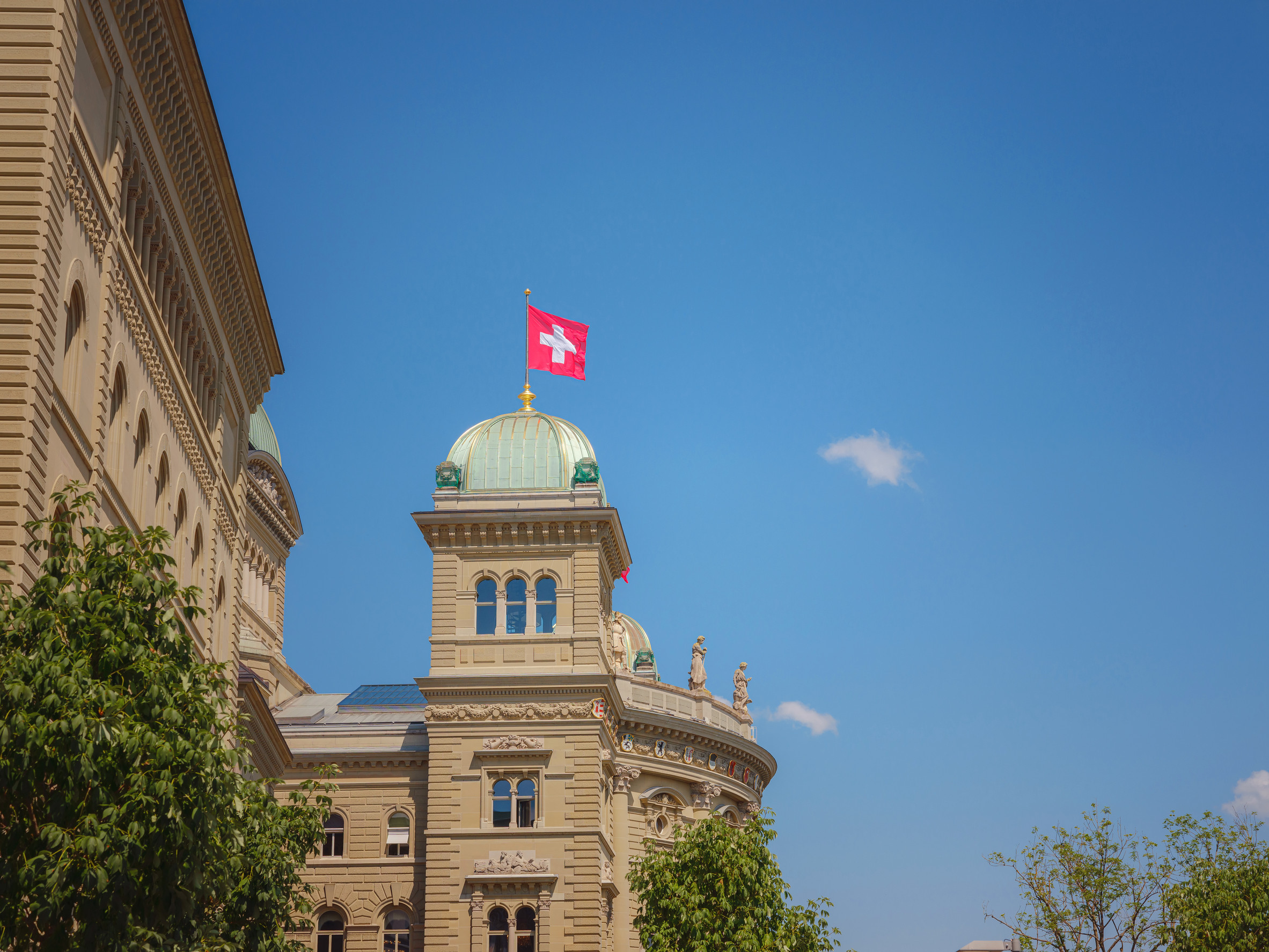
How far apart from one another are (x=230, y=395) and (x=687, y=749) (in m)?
36.8

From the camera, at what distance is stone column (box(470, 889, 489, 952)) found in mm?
61375

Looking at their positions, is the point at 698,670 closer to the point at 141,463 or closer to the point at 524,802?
the point at 524,802

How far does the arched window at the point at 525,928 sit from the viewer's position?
61.5 meters

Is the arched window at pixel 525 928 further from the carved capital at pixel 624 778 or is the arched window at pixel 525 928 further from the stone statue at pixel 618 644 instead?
the stone statue at pixel 618 644

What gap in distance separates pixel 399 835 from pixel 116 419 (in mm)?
38321

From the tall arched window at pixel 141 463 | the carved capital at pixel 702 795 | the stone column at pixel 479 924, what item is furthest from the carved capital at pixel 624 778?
the tall arched window at pixel 141 463

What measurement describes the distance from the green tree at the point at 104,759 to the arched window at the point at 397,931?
4435cm

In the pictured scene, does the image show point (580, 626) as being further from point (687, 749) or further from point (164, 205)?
point (164, 205)

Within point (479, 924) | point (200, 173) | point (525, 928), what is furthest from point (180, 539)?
point (525, 928)

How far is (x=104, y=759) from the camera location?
65.1 feet

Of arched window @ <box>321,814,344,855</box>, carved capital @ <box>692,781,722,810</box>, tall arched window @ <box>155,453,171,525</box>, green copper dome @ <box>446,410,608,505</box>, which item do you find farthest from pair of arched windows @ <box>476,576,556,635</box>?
tall arched window @ <box>155,453,171,525</box>

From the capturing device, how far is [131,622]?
826 inches

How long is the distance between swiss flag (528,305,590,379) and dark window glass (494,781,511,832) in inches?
668

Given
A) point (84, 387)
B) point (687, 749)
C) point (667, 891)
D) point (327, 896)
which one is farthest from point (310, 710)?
point (84, 387)
